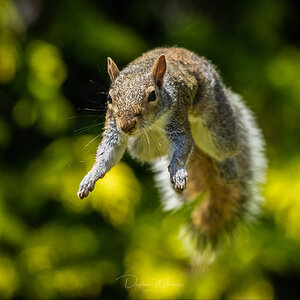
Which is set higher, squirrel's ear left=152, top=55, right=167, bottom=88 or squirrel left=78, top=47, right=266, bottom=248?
squirrel's ear left=152, top=55, right=167, bottom=88

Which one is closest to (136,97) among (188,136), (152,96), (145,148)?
(152,96)

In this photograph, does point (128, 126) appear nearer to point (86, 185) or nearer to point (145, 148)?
point (86, 185)

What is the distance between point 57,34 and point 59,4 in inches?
5.1

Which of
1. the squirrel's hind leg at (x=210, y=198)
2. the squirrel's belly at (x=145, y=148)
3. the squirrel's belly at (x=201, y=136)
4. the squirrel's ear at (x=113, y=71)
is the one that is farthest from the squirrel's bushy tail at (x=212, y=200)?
the squirrel's ear at (x=113, y=71)

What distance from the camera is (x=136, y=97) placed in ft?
3.22

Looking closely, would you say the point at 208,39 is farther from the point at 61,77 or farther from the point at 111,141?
the point at 111,141

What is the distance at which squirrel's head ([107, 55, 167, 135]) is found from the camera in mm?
969

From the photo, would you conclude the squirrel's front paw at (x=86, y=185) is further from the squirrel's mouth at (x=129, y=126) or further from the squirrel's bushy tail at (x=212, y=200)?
the squirrel's bushy tail at (x=212, y=200)

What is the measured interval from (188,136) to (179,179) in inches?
6.4

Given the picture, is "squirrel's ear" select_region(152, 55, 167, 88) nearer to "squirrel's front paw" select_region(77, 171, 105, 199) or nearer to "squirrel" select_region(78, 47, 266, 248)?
"squirrel" select_region(78, 47, 266, 248)

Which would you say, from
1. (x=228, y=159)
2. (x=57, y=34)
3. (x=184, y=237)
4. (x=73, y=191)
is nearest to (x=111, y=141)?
(x=228, y=159)

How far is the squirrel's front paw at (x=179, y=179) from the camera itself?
0.92m

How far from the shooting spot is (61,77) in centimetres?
216

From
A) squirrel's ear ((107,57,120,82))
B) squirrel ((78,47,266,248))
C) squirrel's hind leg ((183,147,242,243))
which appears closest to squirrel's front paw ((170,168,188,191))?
squirrel ((78,47,266,248))
